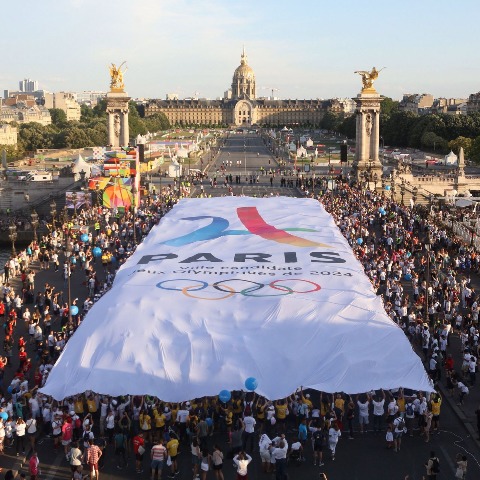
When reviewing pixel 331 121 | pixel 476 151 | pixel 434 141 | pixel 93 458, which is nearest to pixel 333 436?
pixel 93 458

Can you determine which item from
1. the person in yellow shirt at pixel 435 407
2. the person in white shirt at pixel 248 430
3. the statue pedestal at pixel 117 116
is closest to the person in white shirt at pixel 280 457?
the person in white shirt at pixel 248 430

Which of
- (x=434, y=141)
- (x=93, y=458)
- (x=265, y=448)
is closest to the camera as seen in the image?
(x=93, y=458)

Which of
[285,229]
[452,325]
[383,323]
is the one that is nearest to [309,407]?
[383,323]

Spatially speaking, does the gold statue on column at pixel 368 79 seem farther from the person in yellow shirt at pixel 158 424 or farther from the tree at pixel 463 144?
the person in yellow shirt at pixel 158 424

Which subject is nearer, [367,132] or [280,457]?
[280,457]

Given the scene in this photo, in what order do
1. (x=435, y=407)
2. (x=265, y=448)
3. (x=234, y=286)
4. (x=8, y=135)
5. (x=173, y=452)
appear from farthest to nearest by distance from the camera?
(x=8, y=135), (x=234, y=286), (x=435, y=407), (x=173, y=452), (x=265, y=448)

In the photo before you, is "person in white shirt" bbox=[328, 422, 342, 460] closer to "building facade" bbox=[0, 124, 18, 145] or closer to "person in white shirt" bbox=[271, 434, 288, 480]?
"person in white shirt" bbox=[271, 434, 288, 480]

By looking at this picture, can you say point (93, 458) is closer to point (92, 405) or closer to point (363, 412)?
point (92, 405)

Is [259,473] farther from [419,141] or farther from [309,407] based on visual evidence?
[419,141]
